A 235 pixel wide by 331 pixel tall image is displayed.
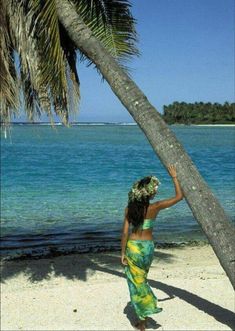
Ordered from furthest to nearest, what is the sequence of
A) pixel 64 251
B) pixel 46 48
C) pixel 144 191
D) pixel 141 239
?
pixel 64 251
pixel 46 48
pixel 141 239
pixel 144 191

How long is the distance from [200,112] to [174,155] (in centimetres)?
17071

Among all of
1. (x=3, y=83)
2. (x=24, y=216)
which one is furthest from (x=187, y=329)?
(x=24, y=216)

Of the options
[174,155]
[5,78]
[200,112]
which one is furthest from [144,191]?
[200,112]

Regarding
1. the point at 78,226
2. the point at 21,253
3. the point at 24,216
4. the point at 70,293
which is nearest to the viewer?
the point at 70,293

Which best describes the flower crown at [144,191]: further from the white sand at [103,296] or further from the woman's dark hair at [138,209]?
the white sand at [103,296]

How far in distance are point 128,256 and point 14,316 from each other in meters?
2.09

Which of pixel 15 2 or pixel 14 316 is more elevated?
pixel 15 2

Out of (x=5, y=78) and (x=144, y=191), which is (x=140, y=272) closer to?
(x=144, y=191)

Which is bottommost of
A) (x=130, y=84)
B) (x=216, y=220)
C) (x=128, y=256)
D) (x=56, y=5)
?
(x=128, y=256)

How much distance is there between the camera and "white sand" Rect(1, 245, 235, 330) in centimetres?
699

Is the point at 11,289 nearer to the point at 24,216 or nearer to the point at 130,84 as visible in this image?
the point at 130,84

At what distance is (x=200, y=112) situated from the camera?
174 meters

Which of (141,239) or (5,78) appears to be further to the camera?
(5,78)

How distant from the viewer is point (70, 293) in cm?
824
